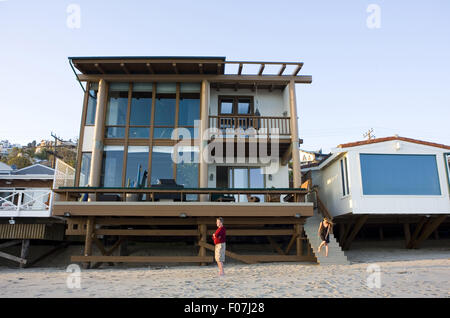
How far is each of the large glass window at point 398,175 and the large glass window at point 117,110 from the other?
9682 millimetres

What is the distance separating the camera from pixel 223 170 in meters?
15.4

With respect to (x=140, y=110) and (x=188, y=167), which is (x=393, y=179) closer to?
(x=188, y=167)

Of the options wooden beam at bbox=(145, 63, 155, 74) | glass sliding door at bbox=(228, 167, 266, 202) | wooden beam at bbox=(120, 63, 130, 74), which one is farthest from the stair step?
wooden beam at bbox=(120, 63, 130, 74)

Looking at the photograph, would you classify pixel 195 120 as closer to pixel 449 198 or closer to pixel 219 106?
pixel 219 106

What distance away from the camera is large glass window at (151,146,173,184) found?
14.1m

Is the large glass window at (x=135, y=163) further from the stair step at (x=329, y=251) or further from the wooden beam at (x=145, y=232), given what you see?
the stair step at (x=329, y=251)

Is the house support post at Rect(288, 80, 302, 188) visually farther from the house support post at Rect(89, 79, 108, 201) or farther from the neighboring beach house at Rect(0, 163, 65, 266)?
the neighboring beach house at Rect(0, 163, 65, 266)

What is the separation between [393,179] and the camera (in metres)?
13.0

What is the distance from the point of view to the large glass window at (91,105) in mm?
14812

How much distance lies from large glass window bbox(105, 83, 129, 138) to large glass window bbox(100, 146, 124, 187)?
0.65 m

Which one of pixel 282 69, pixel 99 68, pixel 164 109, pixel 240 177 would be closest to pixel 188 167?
pixel 240 177

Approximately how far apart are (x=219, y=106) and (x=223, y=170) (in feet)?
9.50

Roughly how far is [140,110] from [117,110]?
97 centimetres

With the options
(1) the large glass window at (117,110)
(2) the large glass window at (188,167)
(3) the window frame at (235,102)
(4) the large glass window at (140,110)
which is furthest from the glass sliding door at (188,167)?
(1) the large glass window at (117,110)
